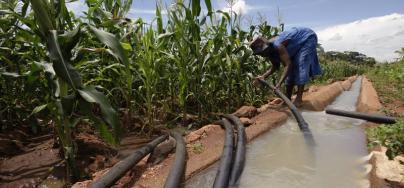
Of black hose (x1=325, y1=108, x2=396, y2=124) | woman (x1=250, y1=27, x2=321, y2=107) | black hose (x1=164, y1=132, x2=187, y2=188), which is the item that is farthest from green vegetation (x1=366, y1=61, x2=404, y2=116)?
black hose (x1=164, y1=132, x2=187, y2=188)

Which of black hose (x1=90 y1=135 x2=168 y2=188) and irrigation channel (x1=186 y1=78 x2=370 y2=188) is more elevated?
black hose (x1=90 y1=135 x2=168 y2=188)

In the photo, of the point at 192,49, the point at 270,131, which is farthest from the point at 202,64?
the point at 270,131

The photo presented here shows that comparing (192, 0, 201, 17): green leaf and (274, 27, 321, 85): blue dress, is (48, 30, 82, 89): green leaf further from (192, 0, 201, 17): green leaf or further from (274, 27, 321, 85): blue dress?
(274, 27, 321, 85): blue dress

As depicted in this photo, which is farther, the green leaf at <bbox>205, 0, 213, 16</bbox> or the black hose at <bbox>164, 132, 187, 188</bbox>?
the green leaf at <bbox>205, 0, 213, 16</bbox>

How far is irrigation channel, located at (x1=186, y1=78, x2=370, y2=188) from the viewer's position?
7.06 ft

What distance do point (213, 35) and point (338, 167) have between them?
248cm

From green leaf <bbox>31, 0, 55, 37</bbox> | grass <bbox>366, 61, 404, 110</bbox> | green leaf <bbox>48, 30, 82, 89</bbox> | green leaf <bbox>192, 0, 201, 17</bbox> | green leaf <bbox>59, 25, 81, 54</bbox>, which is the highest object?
green leaf <bbox>192, 0, 201, 17</bbox>

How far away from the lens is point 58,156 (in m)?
2.64

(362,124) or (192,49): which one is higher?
(192,49)

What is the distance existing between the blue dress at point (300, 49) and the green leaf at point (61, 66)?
10.9 feet

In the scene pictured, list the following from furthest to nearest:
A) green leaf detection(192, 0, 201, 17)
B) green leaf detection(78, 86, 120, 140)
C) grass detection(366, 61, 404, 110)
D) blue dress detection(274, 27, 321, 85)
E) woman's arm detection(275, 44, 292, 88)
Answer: blue dress detection(274, 27, 321, 85), woman's arm detection(275, 44, 292, 88), green leaf detection(192, 0, 201, 17), grass detection(366, 61, 404, 110), green leaf detection(78, 86, 120, 140)

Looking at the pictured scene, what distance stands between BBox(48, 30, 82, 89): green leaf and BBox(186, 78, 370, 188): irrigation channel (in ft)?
3.21

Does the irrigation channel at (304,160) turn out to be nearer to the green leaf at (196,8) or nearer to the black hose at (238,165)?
the black hose at (238,165)

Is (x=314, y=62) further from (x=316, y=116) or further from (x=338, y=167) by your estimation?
(x=338, y=167)
